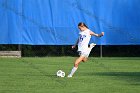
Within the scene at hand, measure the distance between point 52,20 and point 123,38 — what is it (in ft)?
12.7

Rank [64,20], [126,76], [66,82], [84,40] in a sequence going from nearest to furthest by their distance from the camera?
[66,82] → [126,76] → [84,40] → [64,20]

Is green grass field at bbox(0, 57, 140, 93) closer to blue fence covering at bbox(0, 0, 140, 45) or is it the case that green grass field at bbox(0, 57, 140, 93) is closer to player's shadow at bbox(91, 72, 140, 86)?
player's shadow at bbox(91, 72, 140, 86)

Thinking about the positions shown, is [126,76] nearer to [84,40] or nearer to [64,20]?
[84,40]

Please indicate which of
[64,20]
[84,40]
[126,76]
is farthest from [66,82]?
[64,20]

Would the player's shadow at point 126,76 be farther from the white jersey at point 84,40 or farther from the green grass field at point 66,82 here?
the white jersey at point 84,40

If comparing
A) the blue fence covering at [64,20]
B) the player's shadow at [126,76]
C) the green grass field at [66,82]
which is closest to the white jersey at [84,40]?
the green grass field at [66,82]

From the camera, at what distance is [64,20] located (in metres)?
29.5

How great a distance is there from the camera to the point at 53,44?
29672 millimetres

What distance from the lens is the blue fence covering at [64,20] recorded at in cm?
2925

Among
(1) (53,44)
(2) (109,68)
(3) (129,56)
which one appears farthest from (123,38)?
(2) (109,68)

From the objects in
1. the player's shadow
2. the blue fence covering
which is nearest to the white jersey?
the player's shadow

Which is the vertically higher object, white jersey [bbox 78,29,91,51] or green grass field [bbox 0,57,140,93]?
white jersey [bbox 78,29,91,51]

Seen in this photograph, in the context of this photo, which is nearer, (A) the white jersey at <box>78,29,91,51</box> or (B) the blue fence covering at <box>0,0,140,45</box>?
(A) the white jersey at <box>78,29,91,51</box>

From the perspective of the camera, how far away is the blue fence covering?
29250mm
